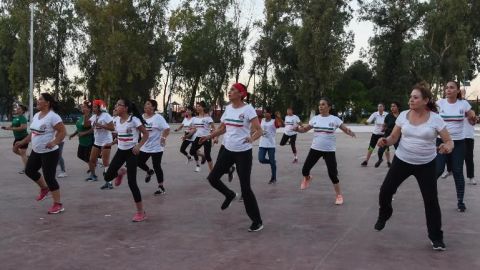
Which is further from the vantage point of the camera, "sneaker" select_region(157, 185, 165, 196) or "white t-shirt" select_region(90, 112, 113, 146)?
"white t-shirt" select_region(90, 112, 113, 146)

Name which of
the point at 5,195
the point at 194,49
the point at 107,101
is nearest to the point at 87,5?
the point at 107,101

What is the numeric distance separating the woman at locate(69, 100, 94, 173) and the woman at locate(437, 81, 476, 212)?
6.68m

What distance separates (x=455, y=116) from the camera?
777 cm

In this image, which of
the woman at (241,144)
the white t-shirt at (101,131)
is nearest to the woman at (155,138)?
the white t-shirt at (101,131)

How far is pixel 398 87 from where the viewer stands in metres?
53.8

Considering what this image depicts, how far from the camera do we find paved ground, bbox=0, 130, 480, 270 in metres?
5.00

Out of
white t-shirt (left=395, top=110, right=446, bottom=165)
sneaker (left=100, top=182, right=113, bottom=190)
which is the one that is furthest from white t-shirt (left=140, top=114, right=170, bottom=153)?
white t-shirt (left=395, top=110, right=446, bottom=165)

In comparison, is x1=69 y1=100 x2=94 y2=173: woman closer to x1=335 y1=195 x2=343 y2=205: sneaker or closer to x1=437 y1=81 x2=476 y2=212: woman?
x1=335 y1=195 x2=343 y2=205: sneaker

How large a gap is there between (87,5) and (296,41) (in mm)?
18330

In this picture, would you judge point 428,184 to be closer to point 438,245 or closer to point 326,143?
point 438,245

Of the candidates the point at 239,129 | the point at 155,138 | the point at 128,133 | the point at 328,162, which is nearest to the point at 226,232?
the point at 239,129

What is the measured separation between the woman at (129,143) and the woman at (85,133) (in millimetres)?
3927

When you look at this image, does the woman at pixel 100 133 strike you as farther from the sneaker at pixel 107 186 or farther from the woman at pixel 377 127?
the woman at pixel 377 127

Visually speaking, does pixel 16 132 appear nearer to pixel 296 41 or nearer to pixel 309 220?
pixel 309 220
